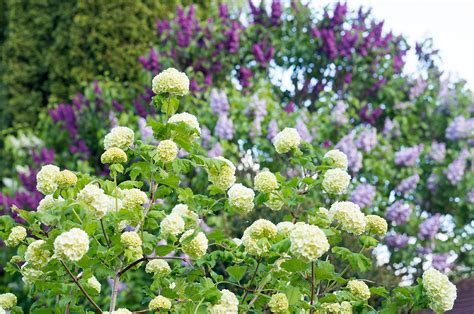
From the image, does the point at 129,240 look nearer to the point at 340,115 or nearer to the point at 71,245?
the point at 71,245

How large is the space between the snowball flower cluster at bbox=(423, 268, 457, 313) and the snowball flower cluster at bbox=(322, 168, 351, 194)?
361mm

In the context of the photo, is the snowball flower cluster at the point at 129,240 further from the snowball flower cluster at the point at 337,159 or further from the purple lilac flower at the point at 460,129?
the purple lilac flower at the point at 460,129

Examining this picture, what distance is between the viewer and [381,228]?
6.17 feet

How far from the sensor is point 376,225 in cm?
188

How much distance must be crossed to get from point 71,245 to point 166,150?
390mm

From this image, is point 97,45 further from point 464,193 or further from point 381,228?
point 381,228

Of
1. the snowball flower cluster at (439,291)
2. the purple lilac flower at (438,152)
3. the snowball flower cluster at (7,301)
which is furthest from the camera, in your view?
the purple lilac flower at (438,152)

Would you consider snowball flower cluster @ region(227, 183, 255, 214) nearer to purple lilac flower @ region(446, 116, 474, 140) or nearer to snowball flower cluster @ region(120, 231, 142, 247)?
snowball flower cluster @ region(120, 231, 142, 247)

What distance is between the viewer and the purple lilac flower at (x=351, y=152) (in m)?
4.60

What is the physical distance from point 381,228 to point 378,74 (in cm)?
412

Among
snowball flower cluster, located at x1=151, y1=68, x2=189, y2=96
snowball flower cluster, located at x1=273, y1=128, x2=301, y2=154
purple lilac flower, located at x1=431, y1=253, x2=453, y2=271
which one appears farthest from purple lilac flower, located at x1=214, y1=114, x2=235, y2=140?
snowball flower cluster, located at x1=151, y1=68, x2=189, y2=96

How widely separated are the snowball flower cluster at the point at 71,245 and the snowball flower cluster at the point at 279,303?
1.67ft

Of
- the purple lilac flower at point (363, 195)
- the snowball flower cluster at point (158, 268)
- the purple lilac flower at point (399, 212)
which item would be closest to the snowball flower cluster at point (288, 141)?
the snowball flower cluster at point (158, 268)

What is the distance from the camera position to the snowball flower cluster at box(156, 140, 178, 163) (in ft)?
5.98
